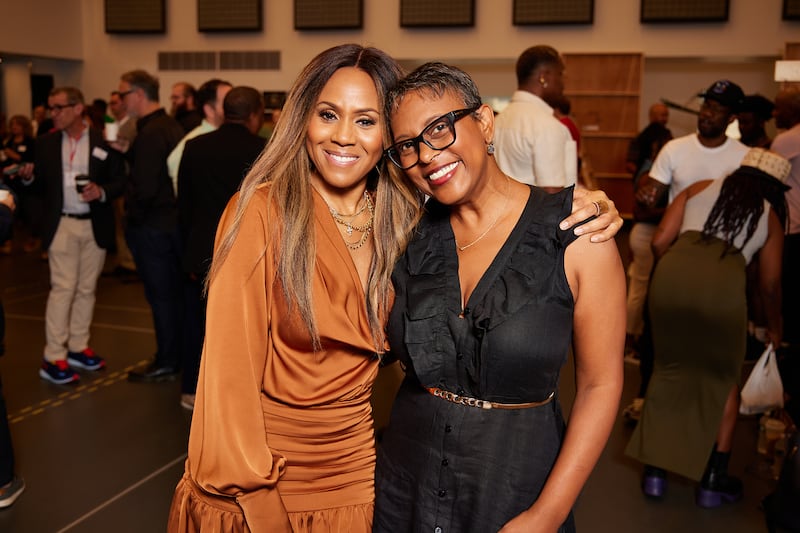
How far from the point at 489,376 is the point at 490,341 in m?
0.08

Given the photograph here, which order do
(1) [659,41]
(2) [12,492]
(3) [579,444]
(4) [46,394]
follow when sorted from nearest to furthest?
(3) [579,444] < (2) [12,492] < (4) [46,394] < (1) [659,41]

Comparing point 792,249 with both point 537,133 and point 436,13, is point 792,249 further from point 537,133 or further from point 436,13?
point 436,13

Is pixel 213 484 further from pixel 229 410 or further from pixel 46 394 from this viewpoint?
pixel 46 394

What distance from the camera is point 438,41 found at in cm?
1445

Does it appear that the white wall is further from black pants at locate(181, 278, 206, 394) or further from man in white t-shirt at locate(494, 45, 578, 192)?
black pants at locate(181, 278, 206, 394)

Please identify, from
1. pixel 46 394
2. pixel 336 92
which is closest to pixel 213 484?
pixel 336 92

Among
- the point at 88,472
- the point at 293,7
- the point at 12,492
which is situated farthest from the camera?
the point at 293,7

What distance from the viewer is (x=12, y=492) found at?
3820mm

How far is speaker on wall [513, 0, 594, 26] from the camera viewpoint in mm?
13594

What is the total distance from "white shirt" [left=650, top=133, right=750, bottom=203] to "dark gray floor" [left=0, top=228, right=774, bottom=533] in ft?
4.83

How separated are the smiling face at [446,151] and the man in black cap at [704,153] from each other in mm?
2836

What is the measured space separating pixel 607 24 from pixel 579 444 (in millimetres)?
13158

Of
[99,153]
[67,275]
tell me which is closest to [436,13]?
[99,153]

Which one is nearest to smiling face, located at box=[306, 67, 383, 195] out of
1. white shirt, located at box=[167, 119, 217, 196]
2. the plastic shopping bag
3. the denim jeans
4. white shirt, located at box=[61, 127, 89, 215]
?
the plastic shopping bag
